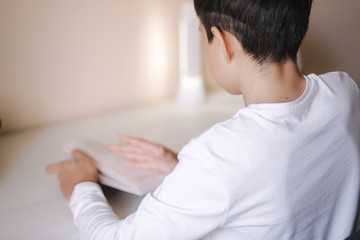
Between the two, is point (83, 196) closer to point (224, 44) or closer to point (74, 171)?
point (74, 171)

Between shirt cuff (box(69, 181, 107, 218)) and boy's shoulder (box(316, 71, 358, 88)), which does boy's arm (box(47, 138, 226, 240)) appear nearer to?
shirt cuff (box(69, 181, 107, 218))

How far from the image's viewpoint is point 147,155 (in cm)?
98

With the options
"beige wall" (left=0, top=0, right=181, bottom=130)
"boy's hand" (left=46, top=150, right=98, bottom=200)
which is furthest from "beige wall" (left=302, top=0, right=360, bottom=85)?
"boy's hand" (left=46, top=150, right=98, bottom=200)

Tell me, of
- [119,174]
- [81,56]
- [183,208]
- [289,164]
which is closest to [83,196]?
[119,174]

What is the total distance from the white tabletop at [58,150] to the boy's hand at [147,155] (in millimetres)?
77

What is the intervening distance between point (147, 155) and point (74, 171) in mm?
157

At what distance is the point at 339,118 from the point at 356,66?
4.38 feet

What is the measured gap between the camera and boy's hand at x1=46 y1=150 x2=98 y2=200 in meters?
0.91

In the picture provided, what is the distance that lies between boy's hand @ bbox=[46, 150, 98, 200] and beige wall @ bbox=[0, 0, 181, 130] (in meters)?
0.37

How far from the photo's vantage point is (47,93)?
1326 millimetres

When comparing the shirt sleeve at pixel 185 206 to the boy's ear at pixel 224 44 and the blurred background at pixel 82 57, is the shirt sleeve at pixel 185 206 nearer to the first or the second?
the boy's ear at pixel 224 44

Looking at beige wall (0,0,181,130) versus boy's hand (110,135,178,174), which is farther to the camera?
beige wall (0,0,181,130)

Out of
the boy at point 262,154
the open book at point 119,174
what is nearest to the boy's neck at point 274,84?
the boy at point 262,154

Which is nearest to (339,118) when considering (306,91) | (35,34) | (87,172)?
(306,91)
